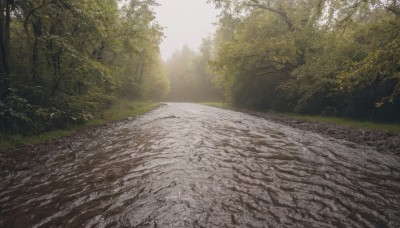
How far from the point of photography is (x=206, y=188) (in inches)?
242

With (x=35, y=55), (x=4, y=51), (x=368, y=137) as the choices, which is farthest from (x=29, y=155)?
(x=368, y=137)

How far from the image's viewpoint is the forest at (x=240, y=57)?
11875 millimetres

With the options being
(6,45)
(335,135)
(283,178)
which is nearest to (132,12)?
(6,45)

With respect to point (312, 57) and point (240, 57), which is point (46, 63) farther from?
point (312, 57)

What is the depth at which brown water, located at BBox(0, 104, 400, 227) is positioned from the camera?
4.84 metres

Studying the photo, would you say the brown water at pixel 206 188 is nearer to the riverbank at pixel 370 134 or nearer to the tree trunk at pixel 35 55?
the riverbank at pixel 370 134

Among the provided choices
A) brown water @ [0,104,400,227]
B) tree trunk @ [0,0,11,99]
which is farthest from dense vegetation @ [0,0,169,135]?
brown water @ [0,104,400,227]

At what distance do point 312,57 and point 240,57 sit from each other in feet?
23.9

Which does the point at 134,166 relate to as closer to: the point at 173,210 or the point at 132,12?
the point at 173,210

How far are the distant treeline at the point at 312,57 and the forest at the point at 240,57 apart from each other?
85mm

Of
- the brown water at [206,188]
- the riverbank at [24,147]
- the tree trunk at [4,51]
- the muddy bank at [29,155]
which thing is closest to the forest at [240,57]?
the tree trunk at [4,51]

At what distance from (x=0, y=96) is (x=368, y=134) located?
1684 cm

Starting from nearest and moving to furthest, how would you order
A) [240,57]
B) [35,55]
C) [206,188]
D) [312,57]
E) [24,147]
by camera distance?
1. [206,188]
2. [24,147]
3. [35,55]
4. [312,57]
5. [240,57]

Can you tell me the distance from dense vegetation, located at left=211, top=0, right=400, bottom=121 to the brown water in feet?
16.4
